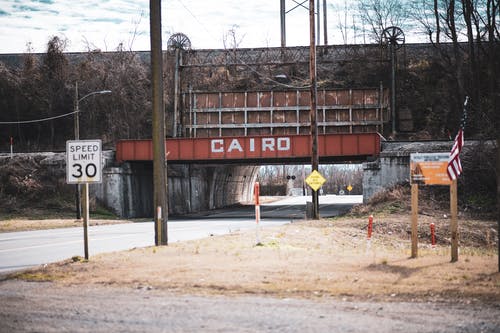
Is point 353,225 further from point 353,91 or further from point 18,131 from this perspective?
point 18,131

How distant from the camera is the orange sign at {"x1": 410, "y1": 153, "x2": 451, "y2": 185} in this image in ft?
46.1

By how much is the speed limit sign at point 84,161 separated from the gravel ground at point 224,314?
406 cm

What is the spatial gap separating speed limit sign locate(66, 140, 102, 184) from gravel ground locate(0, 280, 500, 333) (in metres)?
4.06

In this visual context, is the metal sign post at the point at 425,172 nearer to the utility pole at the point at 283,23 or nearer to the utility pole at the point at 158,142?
the utility pole at the point at 158,142

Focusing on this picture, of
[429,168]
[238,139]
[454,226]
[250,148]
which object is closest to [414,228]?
[454,226]

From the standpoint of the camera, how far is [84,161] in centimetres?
1360

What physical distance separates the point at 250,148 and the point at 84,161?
2954 centimetres

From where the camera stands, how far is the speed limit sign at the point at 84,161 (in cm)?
1352

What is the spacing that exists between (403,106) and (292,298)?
47.7 metres

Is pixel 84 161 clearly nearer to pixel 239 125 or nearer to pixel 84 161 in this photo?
pixel 84 161

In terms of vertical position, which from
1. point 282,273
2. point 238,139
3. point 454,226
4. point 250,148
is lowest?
point 282,273

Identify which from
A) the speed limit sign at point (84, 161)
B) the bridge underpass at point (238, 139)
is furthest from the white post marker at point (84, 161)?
the bridge underpass at point (238, 139)

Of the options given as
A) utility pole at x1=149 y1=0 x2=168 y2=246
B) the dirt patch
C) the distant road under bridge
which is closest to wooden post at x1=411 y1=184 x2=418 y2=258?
the dirt patch

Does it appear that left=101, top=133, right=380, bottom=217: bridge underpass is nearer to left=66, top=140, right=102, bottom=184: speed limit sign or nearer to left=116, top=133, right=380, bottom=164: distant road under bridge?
left=116, top=133, right=380, bottom=164: distant road under bridge
